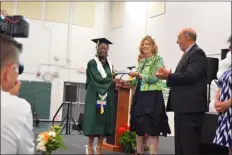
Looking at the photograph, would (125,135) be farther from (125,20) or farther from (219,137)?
(125,20)

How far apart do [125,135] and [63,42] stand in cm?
651

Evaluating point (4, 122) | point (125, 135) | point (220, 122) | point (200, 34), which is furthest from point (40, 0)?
point (4, 122)

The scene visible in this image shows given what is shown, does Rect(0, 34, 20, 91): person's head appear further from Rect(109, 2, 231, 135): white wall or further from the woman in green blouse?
Rect(109, 2, 231, 135): white wall

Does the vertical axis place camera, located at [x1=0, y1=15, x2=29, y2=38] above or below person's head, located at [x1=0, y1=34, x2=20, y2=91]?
above

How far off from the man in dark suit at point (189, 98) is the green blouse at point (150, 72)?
1.41 feet

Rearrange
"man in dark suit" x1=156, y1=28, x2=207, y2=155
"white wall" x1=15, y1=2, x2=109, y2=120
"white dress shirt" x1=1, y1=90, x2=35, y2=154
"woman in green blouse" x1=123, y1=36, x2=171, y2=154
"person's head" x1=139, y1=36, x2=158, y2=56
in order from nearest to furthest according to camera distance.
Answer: "white dress shirt" x1=1, y1=90, x2=35, y2=154 → "man in dark suit" x1=156, y1=28, x2=207, y2=155 → "woman in green blouse" x1=123, y1=36, x2=171, y2=154 → "person's head" x1=139, y1=36, x2=158, y2=56 → "white wall" x1=15, y1=2, x2=109, y2=120

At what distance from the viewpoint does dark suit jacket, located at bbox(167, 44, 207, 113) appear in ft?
8.48

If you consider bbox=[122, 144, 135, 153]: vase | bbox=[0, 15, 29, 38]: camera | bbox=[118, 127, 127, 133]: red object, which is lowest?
bbox=[122, 144, 135, 153]: vase

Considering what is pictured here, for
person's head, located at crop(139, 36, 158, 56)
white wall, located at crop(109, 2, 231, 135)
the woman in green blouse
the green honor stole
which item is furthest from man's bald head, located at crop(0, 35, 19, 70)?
white wall, located at crop(109, 2, 231, 135)

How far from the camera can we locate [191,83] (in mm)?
2615

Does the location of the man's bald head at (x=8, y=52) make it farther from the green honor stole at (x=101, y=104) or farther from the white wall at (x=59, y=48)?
the white wall at (x=59, y=48)

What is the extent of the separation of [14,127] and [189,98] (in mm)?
1855

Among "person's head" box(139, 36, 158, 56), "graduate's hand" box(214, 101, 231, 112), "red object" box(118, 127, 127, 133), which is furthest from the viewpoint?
"red object" box(118, 127, 127, 133)

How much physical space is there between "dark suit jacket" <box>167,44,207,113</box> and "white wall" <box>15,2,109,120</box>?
7.39m
